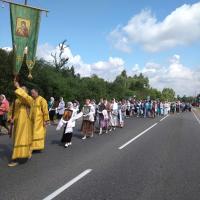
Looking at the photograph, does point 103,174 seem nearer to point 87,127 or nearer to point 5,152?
point 5,152

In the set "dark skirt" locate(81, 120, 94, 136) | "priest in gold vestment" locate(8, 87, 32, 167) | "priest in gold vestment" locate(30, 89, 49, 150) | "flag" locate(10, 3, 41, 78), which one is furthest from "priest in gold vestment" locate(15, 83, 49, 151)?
"dark skirt" locate(81, 120, 94, 136)

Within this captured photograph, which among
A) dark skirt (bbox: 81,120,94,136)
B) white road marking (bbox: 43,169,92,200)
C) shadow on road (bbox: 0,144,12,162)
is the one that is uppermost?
dark skirt (bbox: 81,120,94,136)

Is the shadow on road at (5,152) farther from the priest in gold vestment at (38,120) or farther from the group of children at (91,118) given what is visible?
the group of children at (91,118)

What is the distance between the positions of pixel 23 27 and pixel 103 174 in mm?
9062

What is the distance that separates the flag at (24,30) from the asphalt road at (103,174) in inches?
162

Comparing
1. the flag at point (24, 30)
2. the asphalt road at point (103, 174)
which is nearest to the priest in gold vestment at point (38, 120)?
the asphalt road at point (103, 174)

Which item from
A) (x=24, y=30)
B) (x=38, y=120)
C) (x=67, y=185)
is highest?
(x=24, y=30)

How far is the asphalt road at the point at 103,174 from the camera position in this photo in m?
7.11

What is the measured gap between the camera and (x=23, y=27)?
53.4 ft

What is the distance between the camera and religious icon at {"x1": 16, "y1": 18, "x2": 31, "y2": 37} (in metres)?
16.0

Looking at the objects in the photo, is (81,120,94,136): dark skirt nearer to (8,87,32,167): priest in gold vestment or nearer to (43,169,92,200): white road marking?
(8,87,32,167): priest in gold vestment

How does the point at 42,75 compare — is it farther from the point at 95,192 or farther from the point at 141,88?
the point at 141,88

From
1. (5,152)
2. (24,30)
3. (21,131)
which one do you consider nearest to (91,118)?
(24,30)

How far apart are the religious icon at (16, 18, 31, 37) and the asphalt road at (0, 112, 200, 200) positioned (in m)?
4.62
